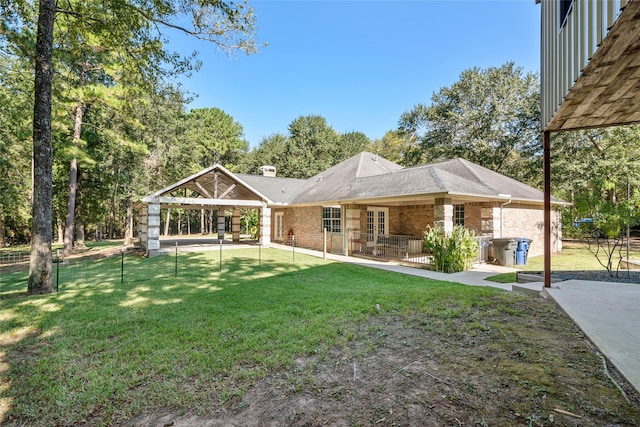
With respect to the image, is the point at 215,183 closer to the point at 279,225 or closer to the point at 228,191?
the point at 228,191

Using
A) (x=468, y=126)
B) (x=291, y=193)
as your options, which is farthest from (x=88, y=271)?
(x=468, y=126)

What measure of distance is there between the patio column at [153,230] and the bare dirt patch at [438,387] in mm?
13778

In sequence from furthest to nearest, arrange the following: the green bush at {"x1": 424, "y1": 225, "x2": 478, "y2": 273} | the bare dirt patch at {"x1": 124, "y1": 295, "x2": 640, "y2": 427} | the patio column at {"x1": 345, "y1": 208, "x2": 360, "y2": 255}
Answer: the patio column at {"x1": 345, "y1": 208, "x2": 360, "y2": 255} < the green bush at {"x1": 424, "y1": 225, "x2": 478, "y2": 273} < the bare dirt patch at {"x1": 124, "y1": 295, "x2": 640, "y2": 427}

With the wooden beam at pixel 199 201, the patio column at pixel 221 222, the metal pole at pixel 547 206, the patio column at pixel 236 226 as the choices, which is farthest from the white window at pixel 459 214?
the patio column at pixel 221 222

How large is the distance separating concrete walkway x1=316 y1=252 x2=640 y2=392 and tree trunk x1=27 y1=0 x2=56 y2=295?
973 cm

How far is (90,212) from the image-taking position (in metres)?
26.6

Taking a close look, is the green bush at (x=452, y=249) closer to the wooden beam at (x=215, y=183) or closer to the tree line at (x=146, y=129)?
the tree line at (x=146, y=129)

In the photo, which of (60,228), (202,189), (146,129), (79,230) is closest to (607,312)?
(202,189)

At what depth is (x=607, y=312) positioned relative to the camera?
4.46 m

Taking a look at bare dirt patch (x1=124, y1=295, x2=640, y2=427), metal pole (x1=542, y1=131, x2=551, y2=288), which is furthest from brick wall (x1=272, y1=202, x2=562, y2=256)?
bare dirt patch (x1=124, y1=295, x2=640, y2=427)

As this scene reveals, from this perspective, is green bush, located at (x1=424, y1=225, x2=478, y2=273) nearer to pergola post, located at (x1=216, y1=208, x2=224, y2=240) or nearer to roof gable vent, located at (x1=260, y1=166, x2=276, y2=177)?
pergola post, located at (x1=216, y1=208, x2=224, y2=240)

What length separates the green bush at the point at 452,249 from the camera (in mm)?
10102

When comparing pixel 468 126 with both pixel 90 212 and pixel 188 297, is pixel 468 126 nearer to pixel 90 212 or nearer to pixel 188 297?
pixel 188 297

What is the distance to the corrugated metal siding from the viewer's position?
2648 millimetres
